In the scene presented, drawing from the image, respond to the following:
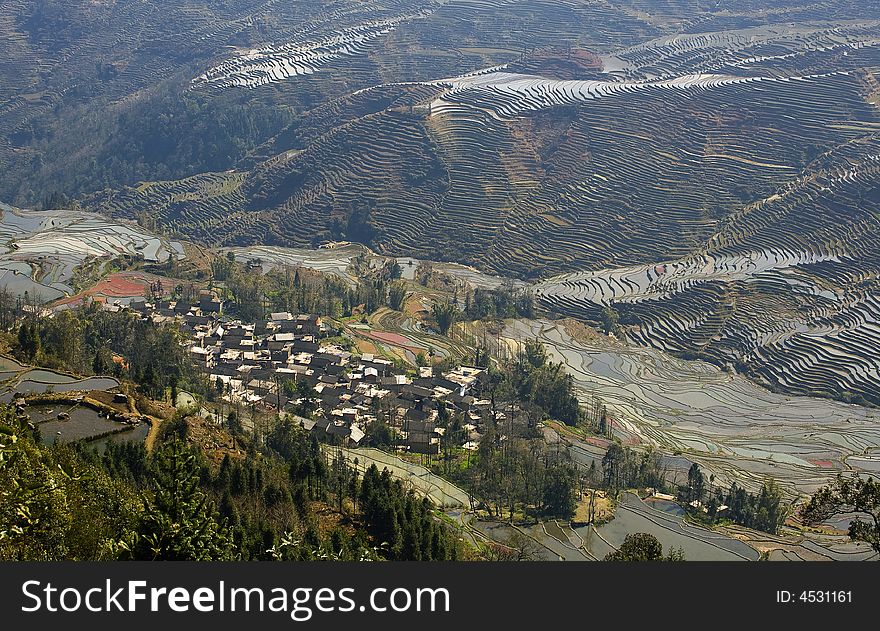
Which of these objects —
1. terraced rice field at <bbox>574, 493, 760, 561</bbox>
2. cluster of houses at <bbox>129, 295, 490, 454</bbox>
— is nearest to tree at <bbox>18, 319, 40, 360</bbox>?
cluster of houses at <bbox>129, 295, 490, 454</bbox>

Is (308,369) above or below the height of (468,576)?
below

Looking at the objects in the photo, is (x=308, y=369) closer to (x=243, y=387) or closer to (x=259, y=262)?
(x=243, y=387)

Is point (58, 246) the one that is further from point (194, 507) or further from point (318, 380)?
point (194, 507)

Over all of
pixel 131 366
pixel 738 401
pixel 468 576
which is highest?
pixel 468 576

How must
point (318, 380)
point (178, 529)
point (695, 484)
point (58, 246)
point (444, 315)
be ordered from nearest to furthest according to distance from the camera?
point (178, 529)
point (695, 484)
point (318, 380)
point (444, 315)
point (58, 246)

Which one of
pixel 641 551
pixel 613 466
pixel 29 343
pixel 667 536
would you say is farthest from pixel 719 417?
pixel 29 343

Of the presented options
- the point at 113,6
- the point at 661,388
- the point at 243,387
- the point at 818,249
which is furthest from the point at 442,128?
the point at 113,6

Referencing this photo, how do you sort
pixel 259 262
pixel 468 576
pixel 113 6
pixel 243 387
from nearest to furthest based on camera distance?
pixel 468 576
pixel 243 387
pixel 259 262
pixel 113 6
